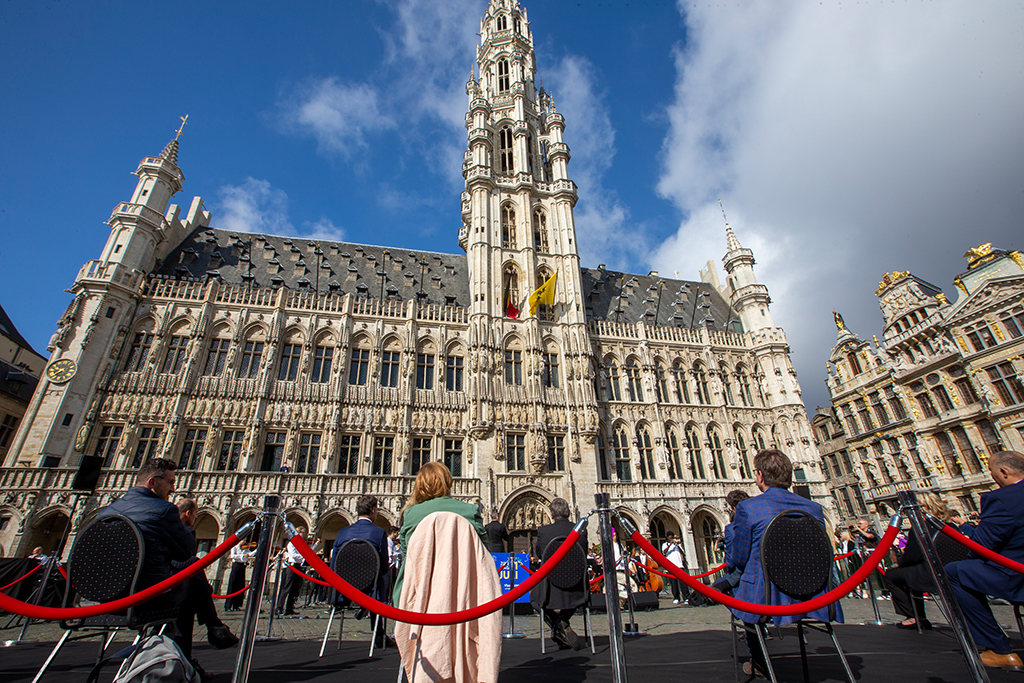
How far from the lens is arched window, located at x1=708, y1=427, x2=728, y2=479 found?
2403 cm

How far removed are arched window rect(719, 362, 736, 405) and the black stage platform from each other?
2062 centimetres

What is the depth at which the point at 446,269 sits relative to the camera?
28219 millimetres

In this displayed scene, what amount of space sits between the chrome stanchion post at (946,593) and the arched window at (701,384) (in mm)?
23385

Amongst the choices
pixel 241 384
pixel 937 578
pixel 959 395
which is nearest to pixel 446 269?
pixel 241 384

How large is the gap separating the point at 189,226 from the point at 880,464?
44.3 m

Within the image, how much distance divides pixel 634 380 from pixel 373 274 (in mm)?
15640

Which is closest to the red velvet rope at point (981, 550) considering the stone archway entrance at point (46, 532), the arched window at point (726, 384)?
the stone archway entrance at point (46, 532)

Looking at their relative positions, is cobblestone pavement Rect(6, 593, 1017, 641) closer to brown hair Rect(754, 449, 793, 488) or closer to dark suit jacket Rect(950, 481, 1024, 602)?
dark suit jacket Rect(950, 481, 1024, 602)

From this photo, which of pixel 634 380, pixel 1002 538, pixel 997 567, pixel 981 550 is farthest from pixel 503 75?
pixel 981 550

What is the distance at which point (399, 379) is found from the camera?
21.8 meters

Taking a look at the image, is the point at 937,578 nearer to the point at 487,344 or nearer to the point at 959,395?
the point at 487,344

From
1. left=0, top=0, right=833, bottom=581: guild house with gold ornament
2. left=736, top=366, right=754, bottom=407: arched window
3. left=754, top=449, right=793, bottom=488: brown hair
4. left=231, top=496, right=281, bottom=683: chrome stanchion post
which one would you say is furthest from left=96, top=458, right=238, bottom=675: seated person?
left=736, top=366, right=754, bottom=407: arched window

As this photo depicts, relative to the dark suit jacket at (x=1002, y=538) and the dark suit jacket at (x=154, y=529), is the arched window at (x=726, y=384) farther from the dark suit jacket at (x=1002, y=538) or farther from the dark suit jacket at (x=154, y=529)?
the dark suit jacket at (x=154, y=529)

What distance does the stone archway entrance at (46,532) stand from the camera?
16219mm
